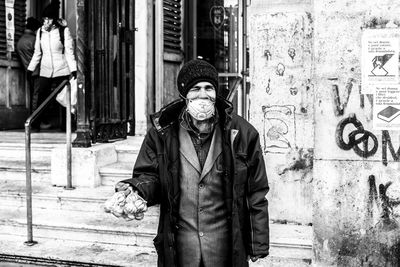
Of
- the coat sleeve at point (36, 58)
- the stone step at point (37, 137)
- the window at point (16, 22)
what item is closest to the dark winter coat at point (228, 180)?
the stone step at point (37, 137)

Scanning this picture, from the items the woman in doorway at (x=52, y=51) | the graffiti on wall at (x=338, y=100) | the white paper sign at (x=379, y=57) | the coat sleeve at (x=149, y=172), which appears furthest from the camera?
the woman in doorway at (x=52, y=51)

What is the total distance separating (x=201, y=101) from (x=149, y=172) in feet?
1.65

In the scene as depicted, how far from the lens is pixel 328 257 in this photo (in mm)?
5012

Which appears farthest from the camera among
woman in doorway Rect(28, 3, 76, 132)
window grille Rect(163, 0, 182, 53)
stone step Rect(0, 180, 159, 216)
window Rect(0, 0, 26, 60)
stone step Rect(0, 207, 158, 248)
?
window Rect(0, 0, 26, 60)

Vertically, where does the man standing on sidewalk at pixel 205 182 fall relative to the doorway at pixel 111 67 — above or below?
below

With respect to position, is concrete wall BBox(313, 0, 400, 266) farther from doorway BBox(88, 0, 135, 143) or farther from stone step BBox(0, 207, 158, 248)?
doorway BBox(88, 0, 135, 143)

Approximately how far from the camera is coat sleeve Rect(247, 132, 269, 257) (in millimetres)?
3438

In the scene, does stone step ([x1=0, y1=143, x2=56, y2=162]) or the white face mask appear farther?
stone step ([x1=0, y1=143, x2=56, y2=162])

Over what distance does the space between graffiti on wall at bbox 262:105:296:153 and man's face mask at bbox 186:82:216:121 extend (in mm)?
2653

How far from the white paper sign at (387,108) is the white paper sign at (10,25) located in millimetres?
6727

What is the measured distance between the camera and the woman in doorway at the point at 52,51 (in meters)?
8.78

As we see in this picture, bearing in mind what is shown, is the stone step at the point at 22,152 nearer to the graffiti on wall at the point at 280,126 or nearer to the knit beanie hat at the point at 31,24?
the knit beanie hat at the point at 31,24

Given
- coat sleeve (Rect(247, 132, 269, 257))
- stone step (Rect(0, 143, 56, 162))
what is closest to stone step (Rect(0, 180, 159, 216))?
stone step (Rect(0, 143, 56, 162))

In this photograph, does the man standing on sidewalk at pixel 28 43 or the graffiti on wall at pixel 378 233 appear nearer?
the graffiti on wall at pixel 378 233
